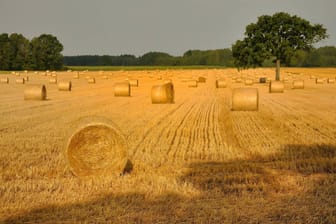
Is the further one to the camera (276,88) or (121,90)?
(276,88)

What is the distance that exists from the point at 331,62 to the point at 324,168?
137248 millimetres

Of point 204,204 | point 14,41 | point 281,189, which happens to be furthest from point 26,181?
point 14,41

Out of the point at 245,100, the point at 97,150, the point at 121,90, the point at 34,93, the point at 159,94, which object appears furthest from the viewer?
the point at 121,90

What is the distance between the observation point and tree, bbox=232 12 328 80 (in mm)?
54500

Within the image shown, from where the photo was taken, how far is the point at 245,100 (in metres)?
22.1

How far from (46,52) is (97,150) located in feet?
347

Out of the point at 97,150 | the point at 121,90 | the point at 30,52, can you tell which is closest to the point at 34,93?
the point at 121,90

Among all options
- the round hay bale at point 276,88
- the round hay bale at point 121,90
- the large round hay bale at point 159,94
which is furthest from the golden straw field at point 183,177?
the round hay bale at point 276,88

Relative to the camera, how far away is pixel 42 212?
756 centimetres

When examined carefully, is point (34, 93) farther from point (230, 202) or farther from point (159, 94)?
point (230, 202)

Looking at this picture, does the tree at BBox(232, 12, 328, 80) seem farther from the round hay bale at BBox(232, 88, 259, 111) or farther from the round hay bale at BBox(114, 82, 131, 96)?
the round hay bale at BBox(232, 88, 259, 111)

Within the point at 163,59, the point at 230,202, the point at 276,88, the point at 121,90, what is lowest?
the point at 230,202

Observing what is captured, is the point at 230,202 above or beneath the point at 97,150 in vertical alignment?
beneath

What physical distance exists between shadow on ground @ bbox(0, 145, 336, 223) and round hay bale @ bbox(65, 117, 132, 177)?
4.29 ft
